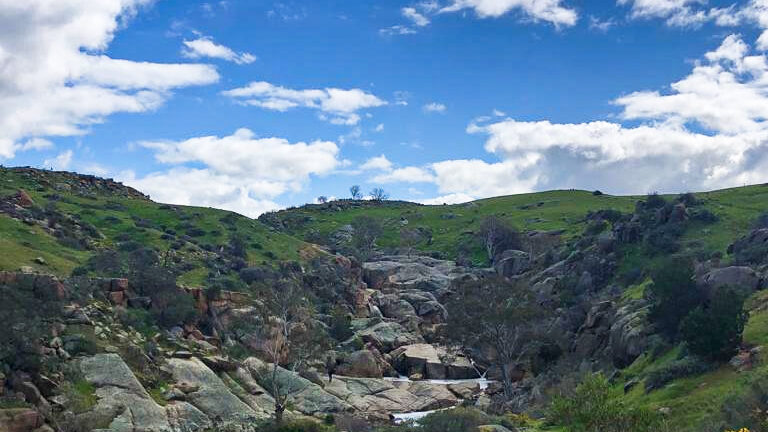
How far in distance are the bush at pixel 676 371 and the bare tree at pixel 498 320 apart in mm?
20131

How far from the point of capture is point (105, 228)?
345ft

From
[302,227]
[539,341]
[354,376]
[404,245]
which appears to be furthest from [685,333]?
[302,227]

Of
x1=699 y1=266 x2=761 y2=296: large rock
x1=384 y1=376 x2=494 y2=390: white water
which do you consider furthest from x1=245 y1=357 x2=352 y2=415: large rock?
x1=699 y1=266 x2=761 y2=296: large rock

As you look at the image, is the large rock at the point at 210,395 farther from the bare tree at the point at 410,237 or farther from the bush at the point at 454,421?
the bare tree at the point at 410,237

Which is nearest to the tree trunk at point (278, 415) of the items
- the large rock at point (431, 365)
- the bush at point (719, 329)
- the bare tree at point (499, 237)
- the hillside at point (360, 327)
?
the hillside at point (360, 327)

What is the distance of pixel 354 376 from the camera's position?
2886 inches

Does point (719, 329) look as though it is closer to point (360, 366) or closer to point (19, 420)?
point (360, 366)

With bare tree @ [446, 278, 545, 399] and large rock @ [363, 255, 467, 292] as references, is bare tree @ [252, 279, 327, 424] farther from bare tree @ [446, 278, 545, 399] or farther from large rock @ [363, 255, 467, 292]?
large rock @ [363, 255, 467, 292]

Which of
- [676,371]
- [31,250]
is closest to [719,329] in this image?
[676,371]

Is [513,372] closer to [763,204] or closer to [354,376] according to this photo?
[354,376]

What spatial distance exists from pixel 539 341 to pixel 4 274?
49317 millimetres

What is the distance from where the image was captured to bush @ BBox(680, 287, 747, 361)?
41688 mm

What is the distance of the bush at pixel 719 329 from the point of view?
41688mm

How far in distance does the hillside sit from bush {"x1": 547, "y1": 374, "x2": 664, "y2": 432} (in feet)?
0.43
